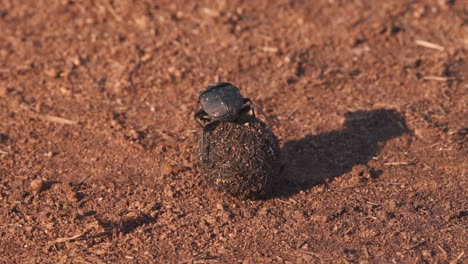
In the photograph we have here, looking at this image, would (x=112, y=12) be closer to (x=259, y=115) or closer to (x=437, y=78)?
(x=259, y=115)

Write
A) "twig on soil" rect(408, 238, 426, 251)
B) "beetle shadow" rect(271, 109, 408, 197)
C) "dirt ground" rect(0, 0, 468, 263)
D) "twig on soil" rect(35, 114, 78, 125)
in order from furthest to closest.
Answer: "twig on soil" rect(35, 114, 78, 125), "beetle shadow" rect(271, 109, 408, 197), "dirt ground" rect(0, 0, 468, 263), "twig on soil" rect(408, 238, 426, 251)

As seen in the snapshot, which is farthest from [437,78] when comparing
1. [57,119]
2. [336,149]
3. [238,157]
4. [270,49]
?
[57,119]

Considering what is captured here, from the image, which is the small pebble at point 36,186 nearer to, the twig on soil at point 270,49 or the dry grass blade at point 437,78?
the twig on soil at point 270,49

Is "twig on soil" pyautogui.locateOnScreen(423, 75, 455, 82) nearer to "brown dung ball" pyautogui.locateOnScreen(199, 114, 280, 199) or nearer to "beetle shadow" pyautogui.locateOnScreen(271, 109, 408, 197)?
"beetle shadow" pyautogui.locateOnScreen(271, 109, 408, 197)

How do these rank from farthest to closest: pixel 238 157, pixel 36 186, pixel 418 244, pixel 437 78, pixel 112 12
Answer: pixel 112 12 → pixel 437 78 → pixel 36 186 → pixel 238 157 → pixel 418 244

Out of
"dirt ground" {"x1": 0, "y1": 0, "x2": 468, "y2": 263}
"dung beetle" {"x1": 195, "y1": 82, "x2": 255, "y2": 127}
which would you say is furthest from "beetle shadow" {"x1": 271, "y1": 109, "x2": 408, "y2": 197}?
"dung beetle" {"x1": 195, "y1": 82, "x2": 255, "y2": 127}

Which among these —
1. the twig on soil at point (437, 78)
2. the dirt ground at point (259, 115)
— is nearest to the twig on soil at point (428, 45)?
the dirt ground at point (259, 115)
